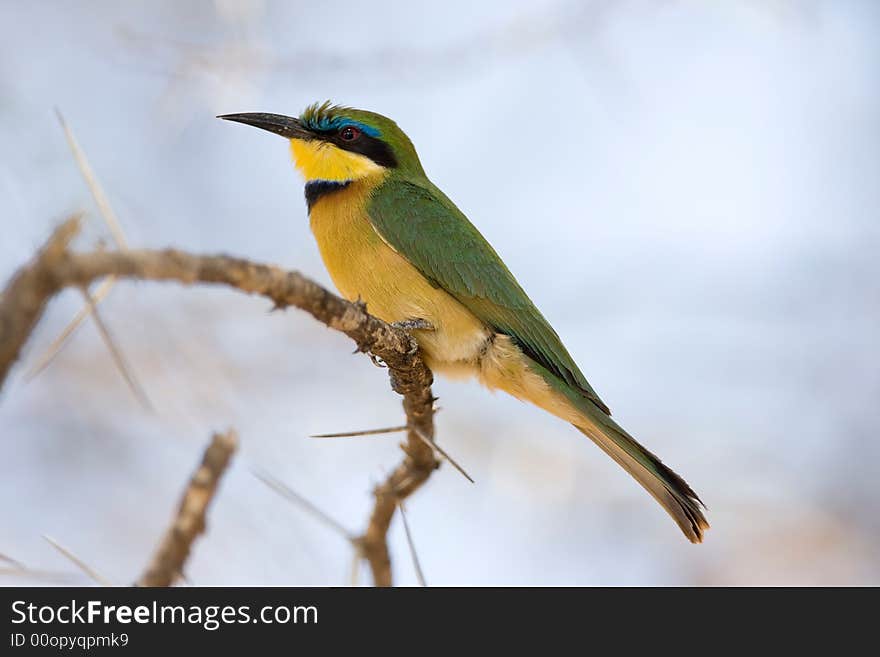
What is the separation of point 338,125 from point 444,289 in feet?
2.49

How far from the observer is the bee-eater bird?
8.59 ft

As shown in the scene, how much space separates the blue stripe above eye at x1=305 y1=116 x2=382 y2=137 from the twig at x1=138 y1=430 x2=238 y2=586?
82.2 inches

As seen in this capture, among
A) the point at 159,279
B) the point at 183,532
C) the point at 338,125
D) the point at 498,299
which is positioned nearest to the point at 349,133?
the point at 338,125

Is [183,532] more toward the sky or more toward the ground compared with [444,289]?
more toward the ground

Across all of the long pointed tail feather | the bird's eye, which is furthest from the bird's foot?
the bird's eye

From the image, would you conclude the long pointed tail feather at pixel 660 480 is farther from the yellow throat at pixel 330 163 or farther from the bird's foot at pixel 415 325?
the yellow throat at pixel 330 163

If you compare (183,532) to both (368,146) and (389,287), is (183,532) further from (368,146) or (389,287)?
(368,146)

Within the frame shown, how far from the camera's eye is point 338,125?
3156 mm

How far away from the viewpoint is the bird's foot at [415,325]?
2566 mm

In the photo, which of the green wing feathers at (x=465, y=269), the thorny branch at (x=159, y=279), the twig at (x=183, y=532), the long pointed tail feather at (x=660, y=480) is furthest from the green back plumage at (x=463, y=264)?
the twig at (x=183, y=532)

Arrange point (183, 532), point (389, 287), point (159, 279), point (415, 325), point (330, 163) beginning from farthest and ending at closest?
point (330, 163)
point (389, 287)
point (415, 325)
point (183, 532)
point (159, 279)

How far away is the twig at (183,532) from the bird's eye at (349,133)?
6.80 ft
